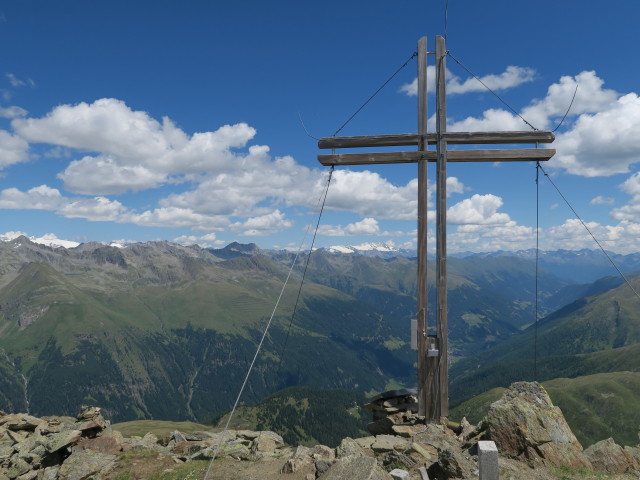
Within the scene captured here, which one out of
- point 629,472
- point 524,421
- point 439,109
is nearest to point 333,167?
point 439,109

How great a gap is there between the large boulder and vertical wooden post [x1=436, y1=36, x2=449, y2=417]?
200 centimetres

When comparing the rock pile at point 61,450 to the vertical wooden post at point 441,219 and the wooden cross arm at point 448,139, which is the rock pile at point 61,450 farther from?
the wooden cross arm at point 448,139

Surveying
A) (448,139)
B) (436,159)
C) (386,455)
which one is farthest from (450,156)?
(386,455)

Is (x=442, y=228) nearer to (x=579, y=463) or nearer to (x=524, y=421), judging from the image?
(x=524, y=421)

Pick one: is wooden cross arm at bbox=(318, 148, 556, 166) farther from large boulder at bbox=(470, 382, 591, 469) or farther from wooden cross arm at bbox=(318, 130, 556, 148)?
large boulder at bbox=(470, 382, 591, 469)

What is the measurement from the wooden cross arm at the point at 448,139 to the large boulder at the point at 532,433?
9570 millimetres

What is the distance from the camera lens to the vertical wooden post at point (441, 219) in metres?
14.5

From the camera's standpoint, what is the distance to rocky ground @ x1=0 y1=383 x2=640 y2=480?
1144cm

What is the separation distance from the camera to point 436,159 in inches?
592

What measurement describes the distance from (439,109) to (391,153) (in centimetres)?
247

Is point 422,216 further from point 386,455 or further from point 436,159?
point 386,455

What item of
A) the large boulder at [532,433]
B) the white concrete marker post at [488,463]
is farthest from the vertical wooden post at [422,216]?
the white concrete marker post at [488,463]

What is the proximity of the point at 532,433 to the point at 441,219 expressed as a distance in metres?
7.71

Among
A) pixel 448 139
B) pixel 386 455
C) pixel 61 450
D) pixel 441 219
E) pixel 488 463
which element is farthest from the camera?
pixel 61 450
